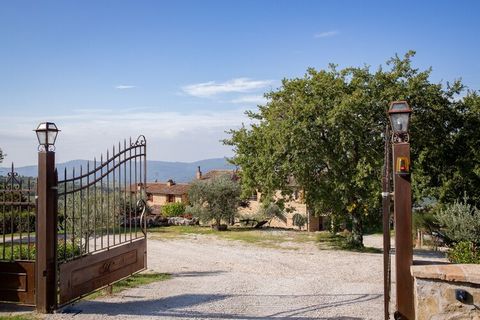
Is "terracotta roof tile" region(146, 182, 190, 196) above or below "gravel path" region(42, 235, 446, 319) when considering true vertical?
above

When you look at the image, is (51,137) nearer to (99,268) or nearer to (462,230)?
(99,268)

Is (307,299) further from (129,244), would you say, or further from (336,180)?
(336,180)

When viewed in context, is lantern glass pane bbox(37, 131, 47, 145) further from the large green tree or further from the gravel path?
the large green tree

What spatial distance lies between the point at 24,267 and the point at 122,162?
3107 millimetres

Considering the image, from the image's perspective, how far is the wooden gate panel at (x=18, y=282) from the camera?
28.5 ft

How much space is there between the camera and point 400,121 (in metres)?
6.86

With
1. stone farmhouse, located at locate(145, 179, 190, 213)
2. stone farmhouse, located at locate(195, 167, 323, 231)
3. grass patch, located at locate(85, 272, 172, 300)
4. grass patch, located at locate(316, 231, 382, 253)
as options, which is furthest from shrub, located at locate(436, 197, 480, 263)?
stone farmhouse, located at locate(145, 179, 190, 213)

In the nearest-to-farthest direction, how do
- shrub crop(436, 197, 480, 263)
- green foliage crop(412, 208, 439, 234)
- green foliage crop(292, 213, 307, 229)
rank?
shrub crop(436, 197, 480, 263) → green foliage crop(412, 208, 439, 234) → green foliage crop(292, 213, 307, 229)

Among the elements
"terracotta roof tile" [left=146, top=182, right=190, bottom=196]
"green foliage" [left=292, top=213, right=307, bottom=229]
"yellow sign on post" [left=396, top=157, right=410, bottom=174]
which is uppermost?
"yellow sign on post" [left=396, top=157, right=410, bottom=174]

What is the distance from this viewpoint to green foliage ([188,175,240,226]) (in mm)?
31359

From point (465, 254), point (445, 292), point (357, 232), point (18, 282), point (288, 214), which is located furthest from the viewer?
point (288, 214)

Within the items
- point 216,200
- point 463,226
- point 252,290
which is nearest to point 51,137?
point 252,290

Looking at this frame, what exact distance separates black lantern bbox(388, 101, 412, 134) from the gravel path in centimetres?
368

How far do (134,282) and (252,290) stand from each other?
10.9ft
